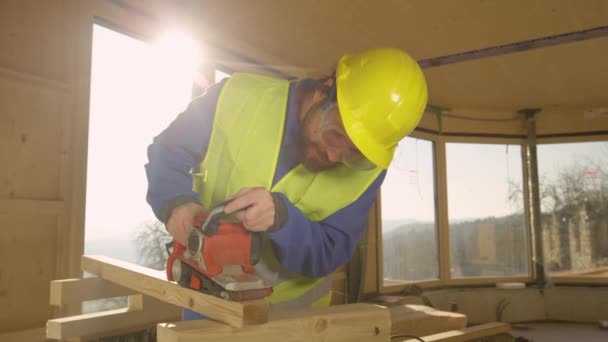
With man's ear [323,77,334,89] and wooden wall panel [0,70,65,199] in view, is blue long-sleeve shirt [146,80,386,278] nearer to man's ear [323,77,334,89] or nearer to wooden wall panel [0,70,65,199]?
man's ear [323,77,334,89]

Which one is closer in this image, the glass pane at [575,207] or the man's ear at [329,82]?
the man's ear at [329,82]

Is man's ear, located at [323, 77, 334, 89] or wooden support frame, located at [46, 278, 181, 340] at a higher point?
man's ear, located at [323, 77, 334, 89]

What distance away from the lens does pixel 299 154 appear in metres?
1.47

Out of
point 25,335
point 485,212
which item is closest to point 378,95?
point 25,335

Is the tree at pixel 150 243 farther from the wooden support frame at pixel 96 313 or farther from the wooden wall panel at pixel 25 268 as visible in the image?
the wooden support frame at pixel 96 313

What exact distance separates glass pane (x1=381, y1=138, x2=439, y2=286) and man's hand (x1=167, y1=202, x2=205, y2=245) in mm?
4146

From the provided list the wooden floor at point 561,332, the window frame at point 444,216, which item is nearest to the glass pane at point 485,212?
the window frame at point 444,216

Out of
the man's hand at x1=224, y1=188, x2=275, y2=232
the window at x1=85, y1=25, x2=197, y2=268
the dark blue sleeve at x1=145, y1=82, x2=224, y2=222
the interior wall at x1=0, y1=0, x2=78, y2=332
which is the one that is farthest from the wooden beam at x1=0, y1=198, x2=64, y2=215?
the man's hand at x1=224, y1=188, x2=275, y2=232

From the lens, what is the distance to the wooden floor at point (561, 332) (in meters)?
4.93

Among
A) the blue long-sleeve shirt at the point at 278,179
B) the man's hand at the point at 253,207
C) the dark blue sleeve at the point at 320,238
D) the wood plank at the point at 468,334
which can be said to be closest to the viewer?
the man's hand at the point at 253,207

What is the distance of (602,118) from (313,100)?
6.13 meters

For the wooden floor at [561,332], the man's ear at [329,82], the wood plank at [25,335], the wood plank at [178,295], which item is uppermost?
the man's ear at [329,82]

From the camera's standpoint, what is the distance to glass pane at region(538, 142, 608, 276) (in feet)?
19.7

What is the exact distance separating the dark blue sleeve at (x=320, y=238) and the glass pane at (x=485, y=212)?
4930mm
